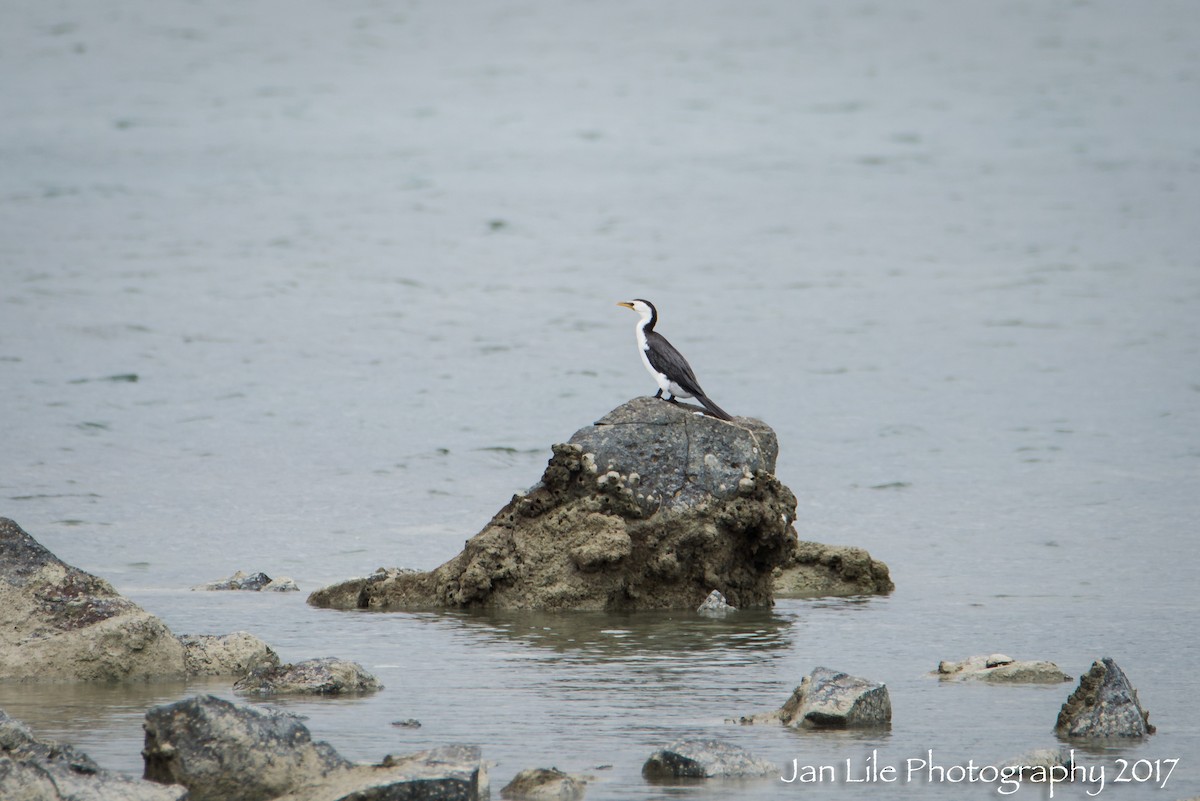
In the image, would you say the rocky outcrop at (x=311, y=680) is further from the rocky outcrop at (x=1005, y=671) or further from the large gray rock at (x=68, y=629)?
the rocky outcrop at (x=1005, y=671)

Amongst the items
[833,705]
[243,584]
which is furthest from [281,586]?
[833,705]

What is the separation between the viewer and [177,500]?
21.4 metres

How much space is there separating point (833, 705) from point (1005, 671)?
6.46ft

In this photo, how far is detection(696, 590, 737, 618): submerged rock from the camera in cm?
1379

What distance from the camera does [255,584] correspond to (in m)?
15.2

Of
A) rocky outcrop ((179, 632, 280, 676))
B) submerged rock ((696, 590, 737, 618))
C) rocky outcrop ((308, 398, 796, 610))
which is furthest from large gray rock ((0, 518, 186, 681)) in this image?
submerged rock ((696, 590, 737, 618))

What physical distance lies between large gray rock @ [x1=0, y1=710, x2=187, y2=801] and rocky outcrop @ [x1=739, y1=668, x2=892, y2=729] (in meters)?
3.43

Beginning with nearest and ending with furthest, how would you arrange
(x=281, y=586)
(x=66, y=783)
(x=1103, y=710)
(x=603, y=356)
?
(x=66, y=783) → (x=1103, y=710) → (x=281, y=586) → (x=603, y=356)

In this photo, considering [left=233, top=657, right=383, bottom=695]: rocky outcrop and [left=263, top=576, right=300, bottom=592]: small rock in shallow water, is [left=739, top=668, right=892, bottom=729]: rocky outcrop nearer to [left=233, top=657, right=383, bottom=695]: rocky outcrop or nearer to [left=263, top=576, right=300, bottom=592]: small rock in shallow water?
[left=233, top=657, right=383, bottom=695]: rocky outcrop

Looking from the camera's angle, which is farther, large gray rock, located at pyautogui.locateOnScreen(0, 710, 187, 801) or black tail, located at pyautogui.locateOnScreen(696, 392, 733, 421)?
black tail, located at pyautogui.locateOnScreen(696, 392, 733, 421)

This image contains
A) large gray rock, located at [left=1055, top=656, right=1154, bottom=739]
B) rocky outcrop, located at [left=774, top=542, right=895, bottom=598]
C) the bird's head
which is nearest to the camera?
large gray rock, located at [left=1055, top=656, right=1154, bottom=739]

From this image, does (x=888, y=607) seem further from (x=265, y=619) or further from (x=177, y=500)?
(x=177, y=500)

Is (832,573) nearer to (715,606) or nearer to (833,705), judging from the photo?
(715,606)

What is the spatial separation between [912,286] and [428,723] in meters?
37.8
